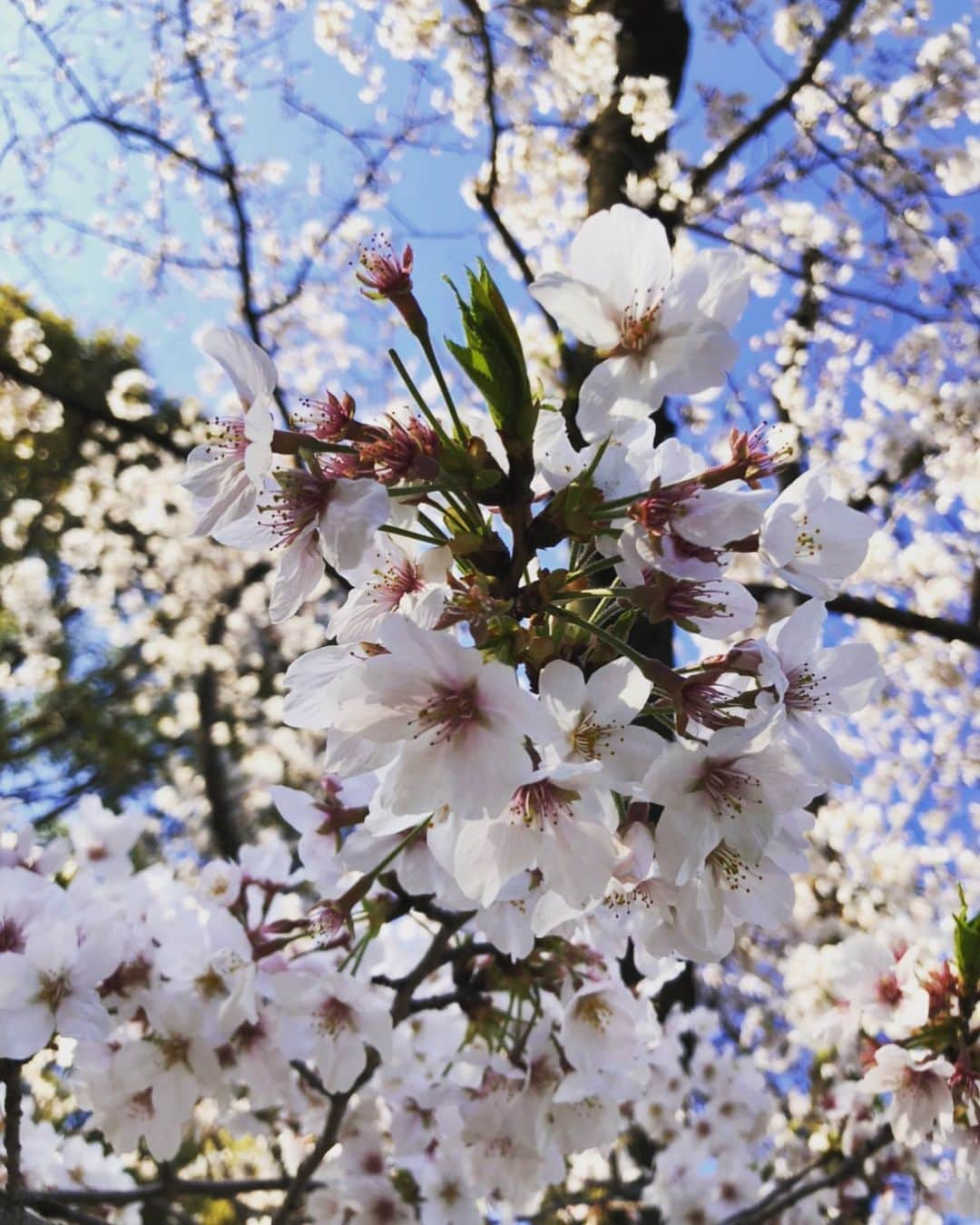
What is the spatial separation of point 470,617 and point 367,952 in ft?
3.60

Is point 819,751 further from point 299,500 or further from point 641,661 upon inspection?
point 299,500

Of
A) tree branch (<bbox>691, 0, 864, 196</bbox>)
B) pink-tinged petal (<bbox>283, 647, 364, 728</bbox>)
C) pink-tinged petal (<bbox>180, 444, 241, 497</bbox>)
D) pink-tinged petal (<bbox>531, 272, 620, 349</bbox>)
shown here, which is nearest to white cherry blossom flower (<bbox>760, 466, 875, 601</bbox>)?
pink-tinged petal (<bbox>531, 272, 620, 349</bbox>)

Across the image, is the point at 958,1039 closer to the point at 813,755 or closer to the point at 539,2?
the point at 813,755

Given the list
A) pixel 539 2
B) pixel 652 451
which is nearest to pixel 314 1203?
pixel 652 451

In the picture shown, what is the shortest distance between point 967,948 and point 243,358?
4.35ft

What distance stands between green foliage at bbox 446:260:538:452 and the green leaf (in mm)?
1042

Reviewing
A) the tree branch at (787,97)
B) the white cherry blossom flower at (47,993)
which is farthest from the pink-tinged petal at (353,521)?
the tree branch at (787,97)

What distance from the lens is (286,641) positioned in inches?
328

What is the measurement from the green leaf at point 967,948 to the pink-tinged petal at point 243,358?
124cm

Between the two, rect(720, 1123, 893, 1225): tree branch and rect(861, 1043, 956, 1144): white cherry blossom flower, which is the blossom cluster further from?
rect(720, 1123, 893, 1225): tree branch

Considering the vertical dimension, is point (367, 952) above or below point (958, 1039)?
above

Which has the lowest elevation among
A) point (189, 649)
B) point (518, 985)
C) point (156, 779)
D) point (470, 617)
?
point (518, 985)

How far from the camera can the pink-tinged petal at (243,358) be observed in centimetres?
80

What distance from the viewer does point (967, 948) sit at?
136cm
